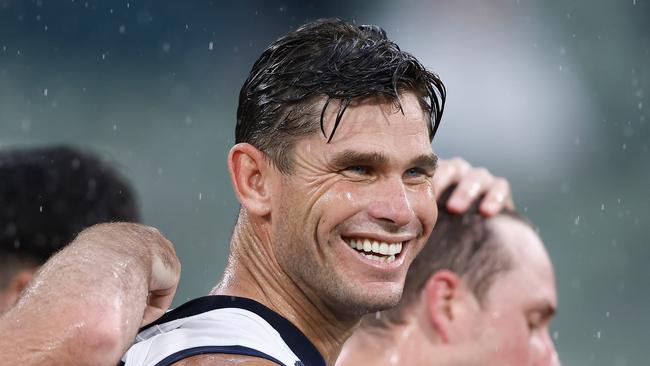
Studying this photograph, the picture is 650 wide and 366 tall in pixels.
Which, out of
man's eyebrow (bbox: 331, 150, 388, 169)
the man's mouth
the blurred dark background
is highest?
man's eyebrow (bbox: 331, 150, 388, 169)

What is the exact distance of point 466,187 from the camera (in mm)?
4152

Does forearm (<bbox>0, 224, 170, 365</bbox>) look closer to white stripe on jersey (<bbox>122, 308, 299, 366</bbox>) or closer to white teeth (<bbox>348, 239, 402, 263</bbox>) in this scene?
white stripe on jersey (<bbox>122, 308, 299, 366</bbox>)

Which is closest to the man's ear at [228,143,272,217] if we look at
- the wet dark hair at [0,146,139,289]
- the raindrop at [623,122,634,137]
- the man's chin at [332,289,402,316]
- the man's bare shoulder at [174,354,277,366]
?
the man's chin at [332,289,402,316]

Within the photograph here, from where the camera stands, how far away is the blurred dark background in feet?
27.1

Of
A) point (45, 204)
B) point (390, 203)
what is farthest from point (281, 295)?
point (45, 204)

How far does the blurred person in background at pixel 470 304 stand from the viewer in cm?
408

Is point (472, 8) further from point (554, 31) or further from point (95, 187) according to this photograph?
point (95, 187)

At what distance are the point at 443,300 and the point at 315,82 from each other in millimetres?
1838

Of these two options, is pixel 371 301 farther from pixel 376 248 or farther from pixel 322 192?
pixel 322 192

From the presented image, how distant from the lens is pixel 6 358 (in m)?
2.06

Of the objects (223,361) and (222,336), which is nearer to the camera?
(223,361)

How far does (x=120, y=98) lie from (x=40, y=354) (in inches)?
256

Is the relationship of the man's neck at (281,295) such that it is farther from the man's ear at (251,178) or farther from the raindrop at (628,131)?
the raindrop at (628,131)

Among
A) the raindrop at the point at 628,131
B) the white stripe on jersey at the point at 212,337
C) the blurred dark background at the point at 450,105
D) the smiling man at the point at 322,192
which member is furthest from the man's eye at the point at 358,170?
the raindrop at the point at 628,131
